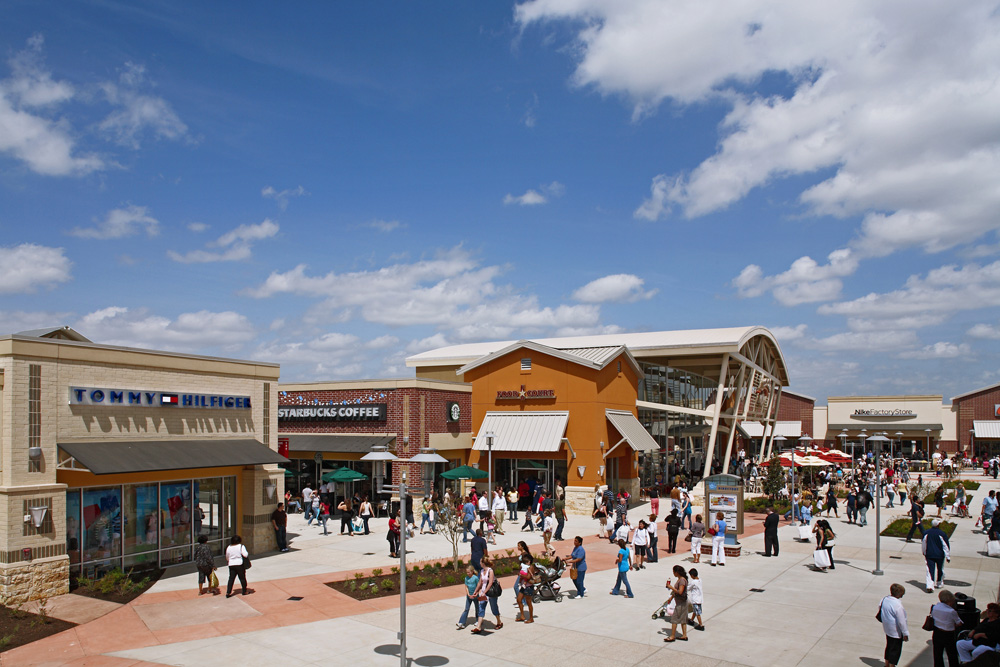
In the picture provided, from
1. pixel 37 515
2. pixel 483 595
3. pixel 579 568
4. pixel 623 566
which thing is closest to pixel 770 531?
pixel 623 566

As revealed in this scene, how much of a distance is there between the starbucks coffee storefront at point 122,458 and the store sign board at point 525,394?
13935mm

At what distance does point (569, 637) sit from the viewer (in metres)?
13.9

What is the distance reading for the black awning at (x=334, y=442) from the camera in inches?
1256

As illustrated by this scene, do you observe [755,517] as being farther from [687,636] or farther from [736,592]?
[687,636]

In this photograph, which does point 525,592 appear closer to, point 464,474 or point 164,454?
point 164,454

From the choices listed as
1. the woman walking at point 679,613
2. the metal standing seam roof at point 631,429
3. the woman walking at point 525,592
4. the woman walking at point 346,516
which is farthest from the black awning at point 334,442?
the woman walking at point 679,613

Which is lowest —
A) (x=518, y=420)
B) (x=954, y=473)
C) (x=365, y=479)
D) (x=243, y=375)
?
(x=954, y=473)

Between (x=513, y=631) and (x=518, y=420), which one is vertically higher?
(x=518, y=420)

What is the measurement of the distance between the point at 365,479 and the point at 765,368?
37579 mm

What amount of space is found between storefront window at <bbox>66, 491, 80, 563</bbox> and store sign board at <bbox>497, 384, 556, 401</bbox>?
67.2 ft

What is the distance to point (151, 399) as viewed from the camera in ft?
64.2

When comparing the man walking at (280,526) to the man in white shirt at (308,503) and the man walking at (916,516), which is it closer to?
the man in white shirt at (308,503)

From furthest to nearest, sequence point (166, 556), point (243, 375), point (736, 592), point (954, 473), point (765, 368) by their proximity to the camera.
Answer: point (765, 368) → point (954, 473) → point (243, 375) → point (166, 556) → point (736, 592)

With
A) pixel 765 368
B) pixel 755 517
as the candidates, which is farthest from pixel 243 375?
pixel 765 368
